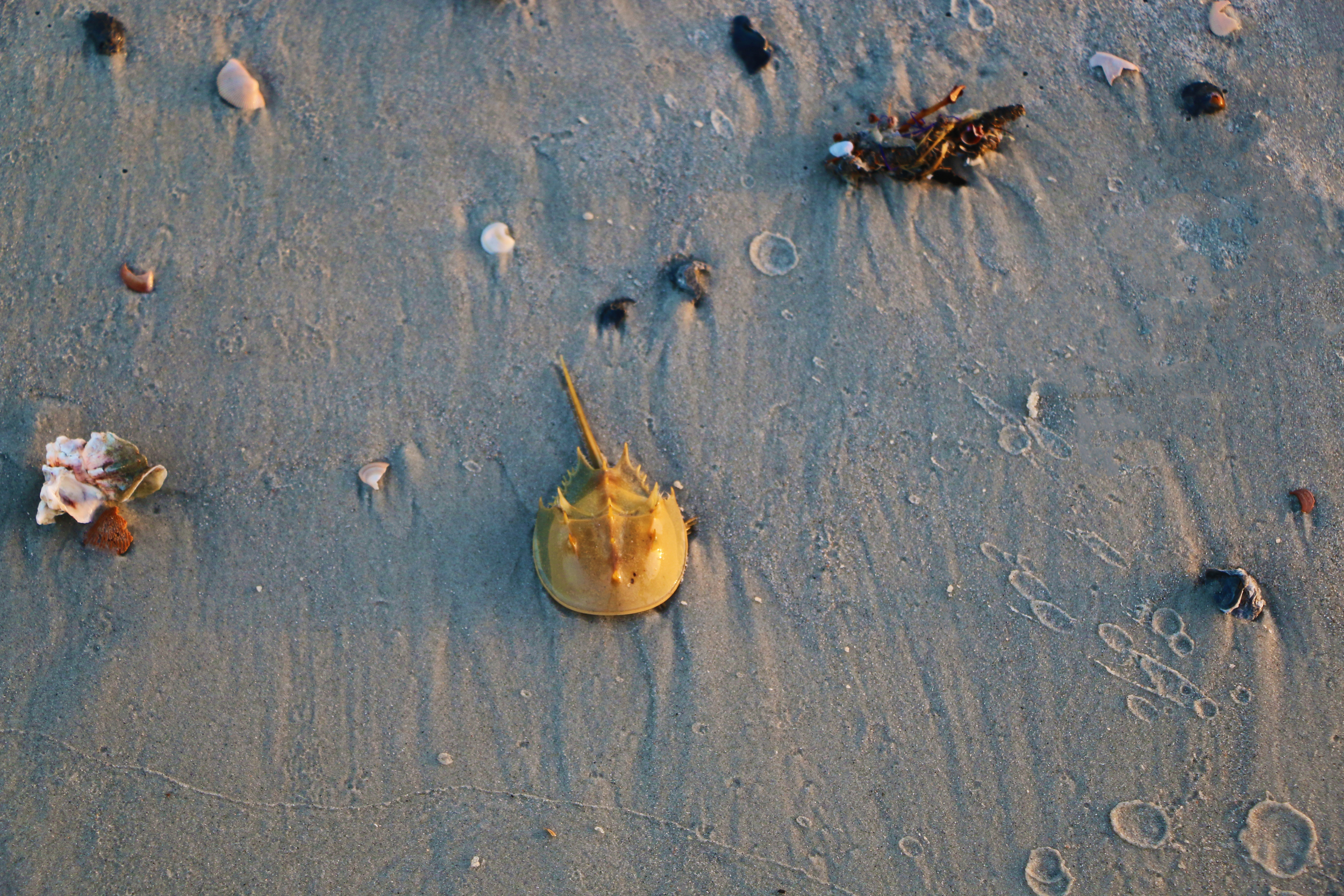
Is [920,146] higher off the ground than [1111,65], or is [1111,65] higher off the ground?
[1111,65]

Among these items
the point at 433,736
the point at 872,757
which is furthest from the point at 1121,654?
the point at 433,736

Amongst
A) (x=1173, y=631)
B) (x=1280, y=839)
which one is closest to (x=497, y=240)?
(x=1173, y=631)

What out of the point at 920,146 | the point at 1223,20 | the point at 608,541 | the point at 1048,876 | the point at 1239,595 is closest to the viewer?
the point at 608,541

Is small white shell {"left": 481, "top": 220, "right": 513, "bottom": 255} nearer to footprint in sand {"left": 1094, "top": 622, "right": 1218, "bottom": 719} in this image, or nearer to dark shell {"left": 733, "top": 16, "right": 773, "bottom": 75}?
dark shell {"left": 733, "top": 16, "right": 773, "bottom": 75}

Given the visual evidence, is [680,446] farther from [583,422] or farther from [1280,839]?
[1280,839]

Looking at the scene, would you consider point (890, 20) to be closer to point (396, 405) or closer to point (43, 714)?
point (396, 405)

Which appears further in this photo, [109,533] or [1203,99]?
[1203,99]

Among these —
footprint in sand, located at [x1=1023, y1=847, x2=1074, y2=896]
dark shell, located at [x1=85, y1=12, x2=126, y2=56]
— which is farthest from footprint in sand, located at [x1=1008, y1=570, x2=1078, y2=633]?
dark shell, located at [x1=85, y1=12, x2=126, y2=56]
